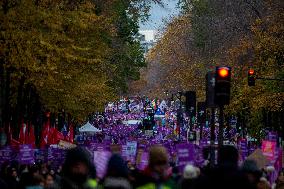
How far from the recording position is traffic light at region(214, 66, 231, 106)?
19953mm

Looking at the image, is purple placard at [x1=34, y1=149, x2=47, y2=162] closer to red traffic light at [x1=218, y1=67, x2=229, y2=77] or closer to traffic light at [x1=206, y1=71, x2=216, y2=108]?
traffic light at [x1=206, y1=71, x2=216, y2=108]

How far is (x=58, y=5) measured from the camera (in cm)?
3422

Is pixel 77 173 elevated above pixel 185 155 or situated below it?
below

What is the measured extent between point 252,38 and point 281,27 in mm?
8266

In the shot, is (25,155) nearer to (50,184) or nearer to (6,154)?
(6,154)

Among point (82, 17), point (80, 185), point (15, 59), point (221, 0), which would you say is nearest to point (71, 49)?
point (82, 17)

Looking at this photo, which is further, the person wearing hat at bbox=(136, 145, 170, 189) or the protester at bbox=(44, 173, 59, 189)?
the protester at bbox=(44, 173, 59, 189)

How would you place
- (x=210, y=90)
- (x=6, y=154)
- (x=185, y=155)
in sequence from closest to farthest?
(x=185, y=155), (x=210, y=90), (x=6, y=154)

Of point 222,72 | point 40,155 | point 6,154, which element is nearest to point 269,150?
point 222,72

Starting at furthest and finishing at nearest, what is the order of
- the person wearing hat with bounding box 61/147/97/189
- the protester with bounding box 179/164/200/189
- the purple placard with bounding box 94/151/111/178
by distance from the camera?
the purple placard with bounding box 94/151/111/178
the protester with bounding box 179/164/200/189
the person wearing hat with bounding box 61/147/97/189

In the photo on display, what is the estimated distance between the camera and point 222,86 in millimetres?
20109

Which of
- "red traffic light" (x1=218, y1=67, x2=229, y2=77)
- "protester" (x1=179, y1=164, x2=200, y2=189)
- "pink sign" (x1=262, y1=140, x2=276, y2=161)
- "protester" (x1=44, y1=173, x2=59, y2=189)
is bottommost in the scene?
"protester" (x1=44, y1=173, x2=59, y2=189)

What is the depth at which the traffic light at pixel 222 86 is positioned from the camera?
65.5ft

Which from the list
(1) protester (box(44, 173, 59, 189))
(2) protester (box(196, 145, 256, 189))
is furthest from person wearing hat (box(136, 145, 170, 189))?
(1) protester (box(44, 173, 59, 189))
